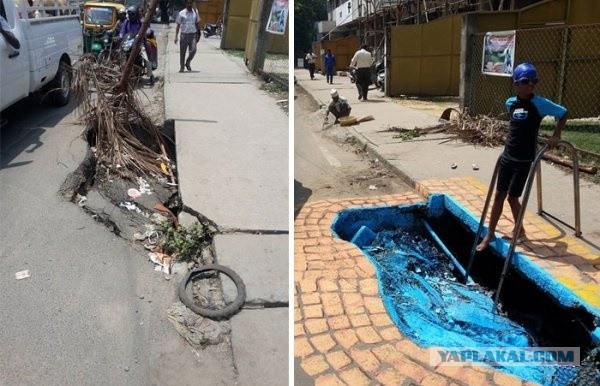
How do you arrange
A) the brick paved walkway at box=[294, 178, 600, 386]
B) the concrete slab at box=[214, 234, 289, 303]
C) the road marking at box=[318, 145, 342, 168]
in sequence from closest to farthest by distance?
the brick paved walkway at box=[294, 178, 600, 386]
the concrete slab at box=[214, 234, 289, 303]
the road marking at box=[318, 145, 342, 168]

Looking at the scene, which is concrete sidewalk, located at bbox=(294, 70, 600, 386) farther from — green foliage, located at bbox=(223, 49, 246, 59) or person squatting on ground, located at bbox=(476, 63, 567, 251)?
green foliage, located at bbox=(223, 49, 246, 59)

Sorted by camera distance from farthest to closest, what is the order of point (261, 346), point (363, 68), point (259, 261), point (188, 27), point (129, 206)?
point (363, 68) < point (188, 27) < point (129, 206) < point (259, 261) < point (261, 346)

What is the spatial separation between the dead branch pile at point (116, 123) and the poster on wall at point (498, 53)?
577cm

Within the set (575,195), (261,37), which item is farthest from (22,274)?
(261,37)

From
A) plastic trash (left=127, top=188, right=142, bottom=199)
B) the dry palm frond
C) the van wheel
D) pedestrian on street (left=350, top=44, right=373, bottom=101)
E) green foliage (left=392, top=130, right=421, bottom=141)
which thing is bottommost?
plastic trash (left=127, top=188, right=142, bottom=199)

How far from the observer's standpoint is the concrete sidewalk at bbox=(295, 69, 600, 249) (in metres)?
4.89

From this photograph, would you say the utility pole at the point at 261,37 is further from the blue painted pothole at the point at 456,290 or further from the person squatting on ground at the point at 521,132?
the person squatting on ground at the point at 521,132

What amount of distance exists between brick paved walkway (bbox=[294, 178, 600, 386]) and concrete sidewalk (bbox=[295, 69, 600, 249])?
41 centimetres

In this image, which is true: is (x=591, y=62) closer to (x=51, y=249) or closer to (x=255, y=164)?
(x=255, y=164)

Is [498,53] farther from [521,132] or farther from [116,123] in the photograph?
[116,123]

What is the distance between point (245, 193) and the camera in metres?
5.24

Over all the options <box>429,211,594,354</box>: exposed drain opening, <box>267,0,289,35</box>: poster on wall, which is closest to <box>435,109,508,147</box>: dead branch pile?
<box>429,211,594,354</box>: exposed drain opening

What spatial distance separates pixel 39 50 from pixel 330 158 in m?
4.17
